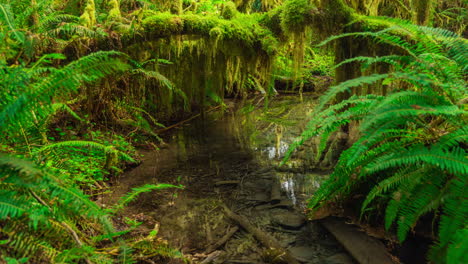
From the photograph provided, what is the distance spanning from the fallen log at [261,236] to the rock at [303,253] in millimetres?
57

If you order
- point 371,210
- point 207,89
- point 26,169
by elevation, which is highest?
point 26,169

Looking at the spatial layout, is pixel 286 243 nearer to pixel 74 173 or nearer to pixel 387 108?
pixel 387 108

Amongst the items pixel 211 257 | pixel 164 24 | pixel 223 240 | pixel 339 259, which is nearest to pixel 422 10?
pixel 164 24

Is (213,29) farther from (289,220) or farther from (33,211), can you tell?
(33,211)

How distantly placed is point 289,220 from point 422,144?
137cm

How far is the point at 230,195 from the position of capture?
3426 mm

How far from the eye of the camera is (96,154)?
3779 millimetres

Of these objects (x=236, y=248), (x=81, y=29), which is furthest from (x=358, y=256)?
(x=81, y=29)

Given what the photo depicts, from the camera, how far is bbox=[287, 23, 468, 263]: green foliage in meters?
1.78

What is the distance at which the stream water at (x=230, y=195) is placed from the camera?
2.57 metres

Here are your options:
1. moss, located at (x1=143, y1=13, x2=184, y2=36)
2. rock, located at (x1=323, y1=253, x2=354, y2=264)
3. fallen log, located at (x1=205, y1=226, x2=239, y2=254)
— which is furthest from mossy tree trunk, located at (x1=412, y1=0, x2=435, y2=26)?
fallen log, located at (x1=205, y1=226, x2=239, y2=254)

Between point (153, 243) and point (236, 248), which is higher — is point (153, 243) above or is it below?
above

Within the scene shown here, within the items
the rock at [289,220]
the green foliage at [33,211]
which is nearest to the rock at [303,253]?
the rock at [289,220]

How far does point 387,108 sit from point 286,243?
1.39 meters
